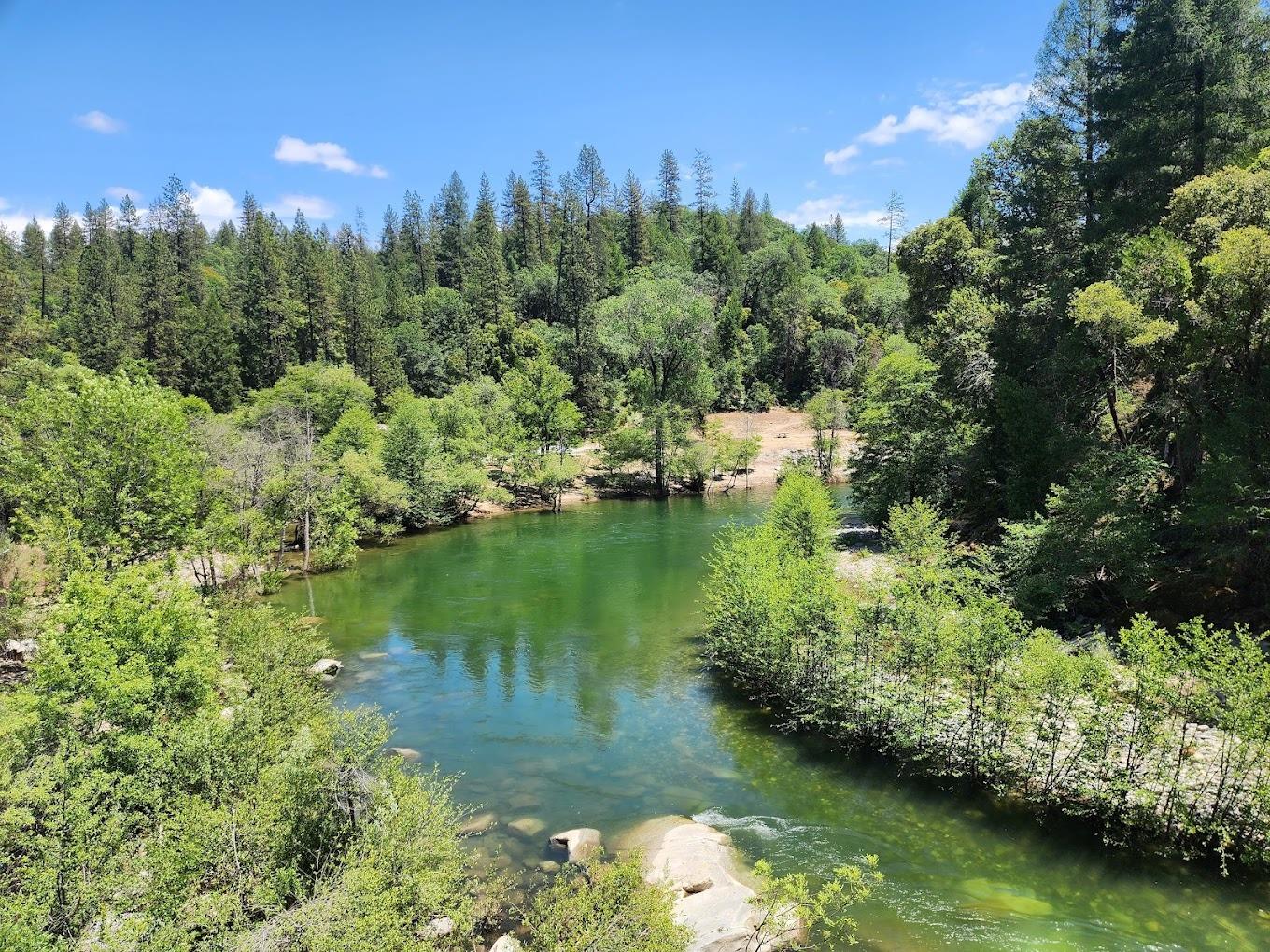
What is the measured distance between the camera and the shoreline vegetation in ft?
40.0

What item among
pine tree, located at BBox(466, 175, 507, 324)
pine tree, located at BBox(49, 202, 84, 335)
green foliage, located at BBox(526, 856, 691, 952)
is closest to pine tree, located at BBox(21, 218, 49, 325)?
pine tree, located at BBox(49, 202, 84, 335)

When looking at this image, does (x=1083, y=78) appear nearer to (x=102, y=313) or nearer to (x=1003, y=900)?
(x=1003, y=900)

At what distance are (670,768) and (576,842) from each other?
3.71 metres

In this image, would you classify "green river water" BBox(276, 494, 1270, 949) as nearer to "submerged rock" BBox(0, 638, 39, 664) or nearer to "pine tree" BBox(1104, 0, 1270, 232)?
"submerged rock" BBox(0, 638, 39, 664)

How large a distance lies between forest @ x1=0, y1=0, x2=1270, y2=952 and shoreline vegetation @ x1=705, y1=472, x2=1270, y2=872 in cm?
9

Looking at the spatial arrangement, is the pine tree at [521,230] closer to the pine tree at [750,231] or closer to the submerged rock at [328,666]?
the pine tree at [750,231]

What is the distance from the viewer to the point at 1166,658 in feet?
41.1

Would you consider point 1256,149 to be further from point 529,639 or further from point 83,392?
point 83,392

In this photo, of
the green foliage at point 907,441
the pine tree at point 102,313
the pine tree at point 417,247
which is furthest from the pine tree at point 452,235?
the green foliage at point 907,441

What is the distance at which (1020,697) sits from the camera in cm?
1421

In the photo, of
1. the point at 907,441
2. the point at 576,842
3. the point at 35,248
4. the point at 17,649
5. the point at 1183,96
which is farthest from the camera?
the point at 35,248

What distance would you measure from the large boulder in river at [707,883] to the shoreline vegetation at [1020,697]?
4557mm

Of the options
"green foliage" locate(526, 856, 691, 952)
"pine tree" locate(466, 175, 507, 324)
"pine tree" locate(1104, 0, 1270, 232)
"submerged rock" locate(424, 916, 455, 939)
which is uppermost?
"pine tree" locate(466, 175, 507, 324)

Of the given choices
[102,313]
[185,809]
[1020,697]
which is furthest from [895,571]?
[102,313]
